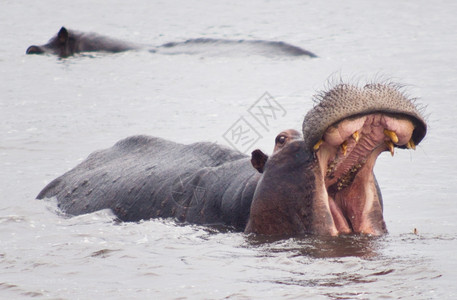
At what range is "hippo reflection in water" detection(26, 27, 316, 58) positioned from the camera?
16.8 meters

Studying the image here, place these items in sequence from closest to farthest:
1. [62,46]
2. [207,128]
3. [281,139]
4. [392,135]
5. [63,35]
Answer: [392,135] < [281,139] < [207,128] < [63,35] < [62,46]

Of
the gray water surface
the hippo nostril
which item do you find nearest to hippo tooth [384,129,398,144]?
the gray water surface

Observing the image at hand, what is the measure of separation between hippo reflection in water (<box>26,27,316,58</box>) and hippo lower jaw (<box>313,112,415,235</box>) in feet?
37.0

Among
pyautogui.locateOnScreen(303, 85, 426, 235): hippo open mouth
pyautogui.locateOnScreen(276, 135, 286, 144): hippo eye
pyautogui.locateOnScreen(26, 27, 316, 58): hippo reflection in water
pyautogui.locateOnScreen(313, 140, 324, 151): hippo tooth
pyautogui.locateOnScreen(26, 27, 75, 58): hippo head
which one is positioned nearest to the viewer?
pyautogui.locateOnScreen(303, 85, 426, 235): hippo open mouth

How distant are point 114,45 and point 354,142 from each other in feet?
41.1

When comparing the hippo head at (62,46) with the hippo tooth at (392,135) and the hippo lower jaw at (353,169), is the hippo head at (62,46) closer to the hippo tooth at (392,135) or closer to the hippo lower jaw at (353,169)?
the hippo lower jaw at (353,169)

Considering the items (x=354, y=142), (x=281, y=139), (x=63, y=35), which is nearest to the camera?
(x=354, y=142)

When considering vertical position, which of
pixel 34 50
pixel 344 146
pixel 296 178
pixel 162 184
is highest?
pixel 34 50

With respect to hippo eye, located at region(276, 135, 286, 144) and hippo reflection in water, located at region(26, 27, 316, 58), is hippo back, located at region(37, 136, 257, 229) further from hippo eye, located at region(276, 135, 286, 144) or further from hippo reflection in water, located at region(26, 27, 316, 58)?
hippo reflection in water, located at region(26, 27, 316, 58)

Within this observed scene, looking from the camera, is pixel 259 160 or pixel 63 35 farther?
pixel 63 35

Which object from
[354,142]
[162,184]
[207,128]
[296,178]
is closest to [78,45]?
[207,128]

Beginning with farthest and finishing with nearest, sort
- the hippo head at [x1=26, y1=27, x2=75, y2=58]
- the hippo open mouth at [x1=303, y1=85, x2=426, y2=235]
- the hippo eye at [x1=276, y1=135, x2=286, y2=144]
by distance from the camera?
1. the hippo head at [x1=26, y1=27, x2=75, y2=58]
2. the hippo eye at [x1=276, y1=135, x2=286, y2=144]
3. the hippo open mouth at [x1=303, y1=85, x2=426, y2=235]

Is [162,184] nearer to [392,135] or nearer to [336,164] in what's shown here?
[336,164]

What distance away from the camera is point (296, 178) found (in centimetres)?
544
